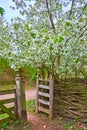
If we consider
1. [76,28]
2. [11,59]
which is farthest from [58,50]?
[11,59]

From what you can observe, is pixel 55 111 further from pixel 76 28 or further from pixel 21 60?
pixel 76 28

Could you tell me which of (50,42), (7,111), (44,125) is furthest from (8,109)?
(50,42)

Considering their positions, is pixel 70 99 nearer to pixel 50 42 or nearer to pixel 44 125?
pixel 44 125

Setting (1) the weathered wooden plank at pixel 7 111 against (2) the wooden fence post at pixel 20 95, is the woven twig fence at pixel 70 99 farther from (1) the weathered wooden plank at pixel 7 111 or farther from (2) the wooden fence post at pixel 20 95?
(1) the weathered wooden plank at pixel 7 111

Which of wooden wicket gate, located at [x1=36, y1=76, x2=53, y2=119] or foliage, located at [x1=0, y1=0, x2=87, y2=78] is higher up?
foliage, located at [x1=0, y1=0, x2=87, y2=78]

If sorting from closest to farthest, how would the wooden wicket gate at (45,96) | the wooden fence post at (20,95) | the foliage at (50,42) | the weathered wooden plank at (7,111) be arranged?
the weathered wooden plank at (7,111) < the foliage at (50,42) < the wooden fence post at (20,95) < the wooden wicket gate at (45,96)

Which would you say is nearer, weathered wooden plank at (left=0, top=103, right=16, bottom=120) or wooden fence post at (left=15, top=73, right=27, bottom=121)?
Result: weathered wooden plank at (left=0, top=103, right=16, bottom=120)

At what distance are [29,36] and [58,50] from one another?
3.15 ft

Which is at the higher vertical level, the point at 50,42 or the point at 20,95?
the point at 50,42

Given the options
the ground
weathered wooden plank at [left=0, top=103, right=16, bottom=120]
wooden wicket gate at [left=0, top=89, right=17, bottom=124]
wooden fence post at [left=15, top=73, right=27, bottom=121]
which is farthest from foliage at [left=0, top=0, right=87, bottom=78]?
the ground

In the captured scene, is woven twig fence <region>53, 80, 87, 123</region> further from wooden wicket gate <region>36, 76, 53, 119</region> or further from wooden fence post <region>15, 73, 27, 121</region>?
wooden fence post <region>15, 73, 27, 121</region>

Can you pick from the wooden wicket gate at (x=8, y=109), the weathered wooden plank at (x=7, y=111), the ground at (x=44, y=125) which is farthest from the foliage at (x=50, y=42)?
the ground at (x=44, y=125)

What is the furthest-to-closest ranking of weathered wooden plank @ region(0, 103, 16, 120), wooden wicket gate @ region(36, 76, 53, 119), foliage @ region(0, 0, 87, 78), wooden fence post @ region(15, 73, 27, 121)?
wooden wicket gate @ region(36, 76, 53, 119), wooden fence post @ region(15, 73, 27, 121), foliage @ region(0, 0, 87, 78), weathered wooden plank @ region(0, 103, 16, 120)

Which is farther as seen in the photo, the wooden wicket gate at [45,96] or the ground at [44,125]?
the wooden wicket gate at [45,96]
